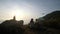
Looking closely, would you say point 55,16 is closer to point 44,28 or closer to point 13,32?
point 44,28

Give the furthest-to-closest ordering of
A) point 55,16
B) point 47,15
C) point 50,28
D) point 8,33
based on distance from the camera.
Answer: point 47,15, point 55,16, point 50,28, point 8,33

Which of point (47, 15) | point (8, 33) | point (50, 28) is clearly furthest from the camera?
point (47, 15)

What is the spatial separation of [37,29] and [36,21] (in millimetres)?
1591

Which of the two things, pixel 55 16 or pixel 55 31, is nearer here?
pixel 55 31

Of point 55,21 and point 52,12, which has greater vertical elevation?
point 52,12

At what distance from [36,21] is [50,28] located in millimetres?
2599

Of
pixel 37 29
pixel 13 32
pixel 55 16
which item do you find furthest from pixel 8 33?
pixel 55 16

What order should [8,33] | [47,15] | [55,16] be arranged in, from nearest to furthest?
[8,33] → [55,16] → [47,15]

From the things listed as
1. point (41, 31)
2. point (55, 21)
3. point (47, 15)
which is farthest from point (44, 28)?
point (47, 15)

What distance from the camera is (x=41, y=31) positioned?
15.4 metres

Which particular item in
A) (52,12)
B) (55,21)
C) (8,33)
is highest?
(52,12)

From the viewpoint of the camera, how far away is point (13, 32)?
46.9 ft

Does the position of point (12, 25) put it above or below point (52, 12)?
below

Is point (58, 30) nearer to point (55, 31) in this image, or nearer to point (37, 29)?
point (55, 31)
